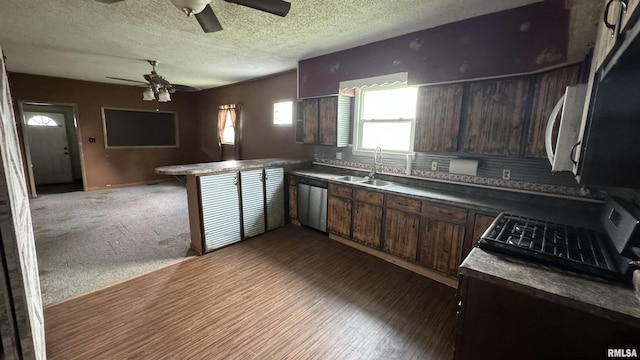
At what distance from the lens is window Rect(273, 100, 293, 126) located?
4.69 meters

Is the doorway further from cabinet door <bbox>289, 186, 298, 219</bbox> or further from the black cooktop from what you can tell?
the black cooktop

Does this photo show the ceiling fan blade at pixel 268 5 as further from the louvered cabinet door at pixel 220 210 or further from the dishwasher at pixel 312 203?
the dishwasher at pixel 312 203

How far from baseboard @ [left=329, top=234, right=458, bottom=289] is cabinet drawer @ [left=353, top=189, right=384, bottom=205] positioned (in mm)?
595

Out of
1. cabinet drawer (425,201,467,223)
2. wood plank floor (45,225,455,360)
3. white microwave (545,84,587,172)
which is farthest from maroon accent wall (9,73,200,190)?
white microwave (545,84,587,172)

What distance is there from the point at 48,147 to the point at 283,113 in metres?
6.65

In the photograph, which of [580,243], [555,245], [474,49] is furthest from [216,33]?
[580,243]

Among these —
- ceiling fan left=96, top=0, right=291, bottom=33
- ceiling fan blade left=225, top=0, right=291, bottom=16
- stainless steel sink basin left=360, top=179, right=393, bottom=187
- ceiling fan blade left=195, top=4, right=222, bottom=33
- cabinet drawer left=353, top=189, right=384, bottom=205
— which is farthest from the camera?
stainless steel sink basin left=360, top=179, right=393, bottom=187

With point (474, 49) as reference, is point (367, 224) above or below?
below

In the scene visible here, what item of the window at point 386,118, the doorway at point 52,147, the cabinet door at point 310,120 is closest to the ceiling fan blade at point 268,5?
the window at point 386,118

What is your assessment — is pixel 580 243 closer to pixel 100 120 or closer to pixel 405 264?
pixel 405 264

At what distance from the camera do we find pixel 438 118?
259 centimetres

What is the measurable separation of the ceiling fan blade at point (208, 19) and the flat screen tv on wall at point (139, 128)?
588 centimetres

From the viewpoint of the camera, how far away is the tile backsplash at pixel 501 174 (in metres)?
2.15

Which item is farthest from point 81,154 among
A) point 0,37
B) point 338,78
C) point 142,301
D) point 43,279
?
point 338,78
